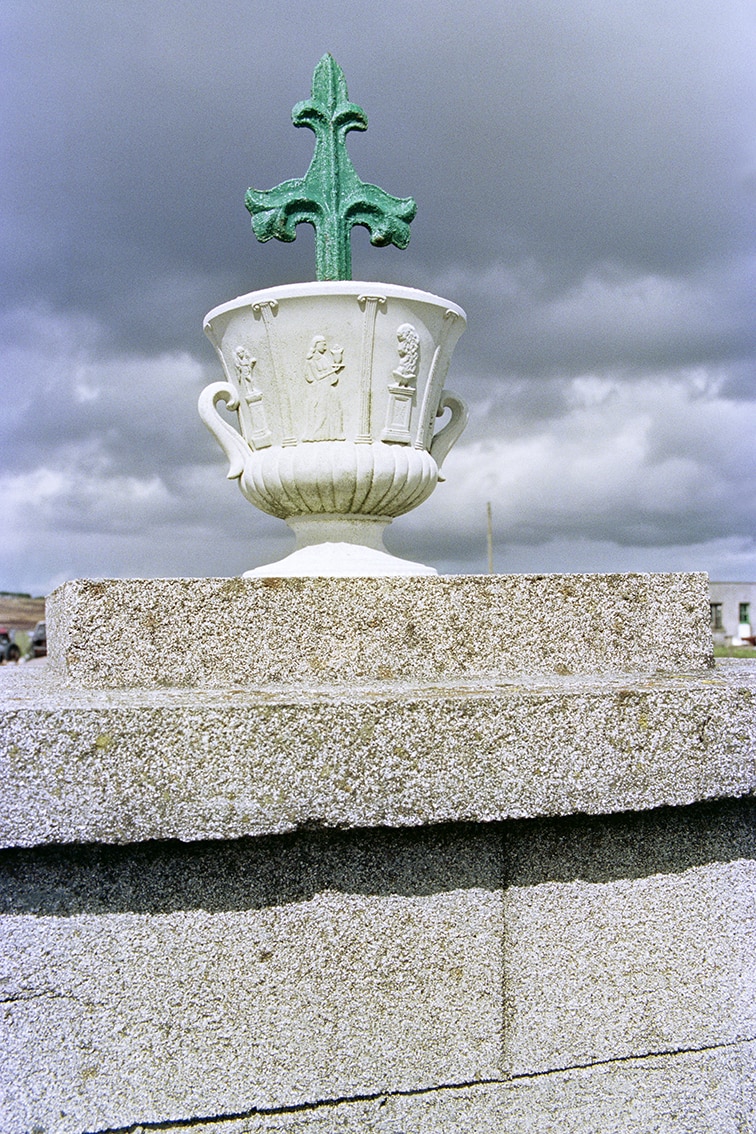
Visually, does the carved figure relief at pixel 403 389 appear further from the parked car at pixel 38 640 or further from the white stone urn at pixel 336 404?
the parked car at pixel 38 640

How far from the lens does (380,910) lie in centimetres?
222

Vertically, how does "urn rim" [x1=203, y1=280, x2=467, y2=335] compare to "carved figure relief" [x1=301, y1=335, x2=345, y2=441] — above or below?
above

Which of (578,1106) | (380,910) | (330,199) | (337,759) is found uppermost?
(330,199)

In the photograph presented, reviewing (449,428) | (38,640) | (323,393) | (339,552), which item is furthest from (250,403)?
(38,640)

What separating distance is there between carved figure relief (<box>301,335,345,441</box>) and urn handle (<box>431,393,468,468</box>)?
2.31 feet

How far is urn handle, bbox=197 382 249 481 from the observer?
14.1 feet

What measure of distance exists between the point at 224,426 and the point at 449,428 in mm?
1163

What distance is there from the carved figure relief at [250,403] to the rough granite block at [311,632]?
147 centimetres

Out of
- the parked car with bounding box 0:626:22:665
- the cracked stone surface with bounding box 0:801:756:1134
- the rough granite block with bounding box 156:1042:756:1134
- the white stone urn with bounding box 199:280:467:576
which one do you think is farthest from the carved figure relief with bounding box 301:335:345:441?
the parked car with bounding box 0:626:22:665

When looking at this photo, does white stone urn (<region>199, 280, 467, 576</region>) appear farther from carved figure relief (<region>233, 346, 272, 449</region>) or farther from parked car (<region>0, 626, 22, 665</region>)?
parked car (<region>0, 626, 22, 665</region>)

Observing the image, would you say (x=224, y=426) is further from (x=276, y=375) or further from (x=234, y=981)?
(x=234, y=981)

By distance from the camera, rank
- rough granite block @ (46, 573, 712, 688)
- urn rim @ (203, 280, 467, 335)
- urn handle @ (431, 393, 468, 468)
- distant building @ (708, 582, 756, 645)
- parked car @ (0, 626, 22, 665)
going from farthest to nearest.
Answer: distant building @ (708, 582, 756, 645) → parked car @ (0, 626, 22, 665) → urn handle @ (431, 393, 468, 468) → urn rim @ (203, 280, 467, 335) → rough granite block @ (46, 573, 712, 688)

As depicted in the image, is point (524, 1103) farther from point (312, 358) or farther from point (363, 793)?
point (312, 358)

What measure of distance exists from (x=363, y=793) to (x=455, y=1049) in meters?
0.74
